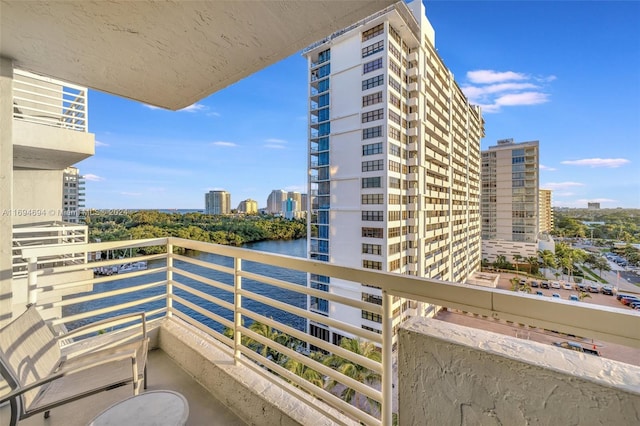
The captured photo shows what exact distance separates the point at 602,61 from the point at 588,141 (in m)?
4.44

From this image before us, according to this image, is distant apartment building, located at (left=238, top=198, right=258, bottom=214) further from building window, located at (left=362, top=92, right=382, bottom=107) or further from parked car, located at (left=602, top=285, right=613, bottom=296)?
parked car, located at (left=602, top=285, right=613, bottom=296)

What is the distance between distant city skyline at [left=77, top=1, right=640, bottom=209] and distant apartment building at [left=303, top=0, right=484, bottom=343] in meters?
2.02

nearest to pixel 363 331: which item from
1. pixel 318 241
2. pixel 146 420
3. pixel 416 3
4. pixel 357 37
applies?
pixel 146 420

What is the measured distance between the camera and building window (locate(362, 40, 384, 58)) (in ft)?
49.6

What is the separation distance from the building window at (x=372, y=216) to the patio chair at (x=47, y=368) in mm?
14015

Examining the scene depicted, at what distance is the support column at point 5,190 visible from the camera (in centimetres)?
140

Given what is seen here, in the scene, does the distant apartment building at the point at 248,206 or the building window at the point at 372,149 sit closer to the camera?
the distant apartment building at the point at 248,206

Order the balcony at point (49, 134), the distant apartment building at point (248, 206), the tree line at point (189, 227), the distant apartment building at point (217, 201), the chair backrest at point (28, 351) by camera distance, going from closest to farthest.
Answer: the chair backrest at point (28, 351), the balcony at point (49, 134), the tree line at point (189, 227), the distant apartment building at point (217, 201), the distant apartment building at point (248, 206)

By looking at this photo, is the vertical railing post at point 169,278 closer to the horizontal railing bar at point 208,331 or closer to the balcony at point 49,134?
the horizontal railing bar at point 208,331

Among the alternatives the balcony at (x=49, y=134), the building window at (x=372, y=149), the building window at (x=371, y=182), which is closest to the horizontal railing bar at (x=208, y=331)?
the balcony at (x=49, y=134)

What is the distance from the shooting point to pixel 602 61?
11070 mm

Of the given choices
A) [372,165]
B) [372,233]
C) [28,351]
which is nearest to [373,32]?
[372,165]

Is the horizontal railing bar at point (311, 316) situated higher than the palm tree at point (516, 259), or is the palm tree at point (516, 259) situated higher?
the horizontal railing bar at point (311, 316)

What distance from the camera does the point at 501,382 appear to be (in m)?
0.64
